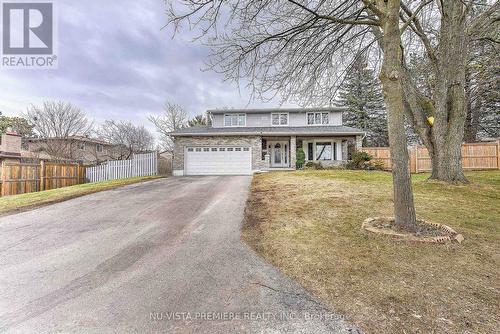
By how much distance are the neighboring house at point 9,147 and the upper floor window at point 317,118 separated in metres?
22.8

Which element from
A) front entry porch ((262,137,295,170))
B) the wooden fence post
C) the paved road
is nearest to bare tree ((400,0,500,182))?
the paved road

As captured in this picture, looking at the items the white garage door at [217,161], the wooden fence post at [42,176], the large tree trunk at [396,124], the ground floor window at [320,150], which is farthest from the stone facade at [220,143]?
the large tree trunk at [396,124]

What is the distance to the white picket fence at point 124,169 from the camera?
15.7 metres

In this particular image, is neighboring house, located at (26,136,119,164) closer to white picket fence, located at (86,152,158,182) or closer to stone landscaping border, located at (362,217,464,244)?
white picket fence, located at (86,152,158,182)

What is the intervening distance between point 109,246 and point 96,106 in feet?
82.6

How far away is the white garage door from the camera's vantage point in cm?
1709

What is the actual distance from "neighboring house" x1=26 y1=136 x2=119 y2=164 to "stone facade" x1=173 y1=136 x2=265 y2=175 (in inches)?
266

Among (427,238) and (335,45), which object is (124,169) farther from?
(427,238)

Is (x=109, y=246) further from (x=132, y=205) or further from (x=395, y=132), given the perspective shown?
(x=395, y=132)

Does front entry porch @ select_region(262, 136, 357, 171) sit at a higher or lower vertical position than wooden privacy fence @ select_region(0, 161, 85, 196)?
higher

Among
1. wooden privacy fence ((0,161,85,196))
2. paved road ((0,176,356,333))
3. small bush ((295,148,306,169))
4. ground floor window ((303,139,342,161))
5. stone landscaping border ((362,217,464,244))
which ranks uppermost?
ground floor window ((303,139,342,161))

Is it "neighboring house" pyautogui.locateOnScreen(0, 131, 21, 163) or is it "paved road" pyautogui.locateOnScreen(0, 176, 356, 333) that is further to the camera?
"neighboring house" pyautogui.locateOnScreen(0, 131, 21, 163)

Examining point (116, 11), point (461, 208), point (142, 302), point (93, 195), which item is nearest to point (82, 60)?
point (116, 11)

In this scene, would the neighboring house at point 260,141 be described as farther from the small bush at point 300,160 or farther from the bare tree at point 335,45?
the bare tree at point 335,45
